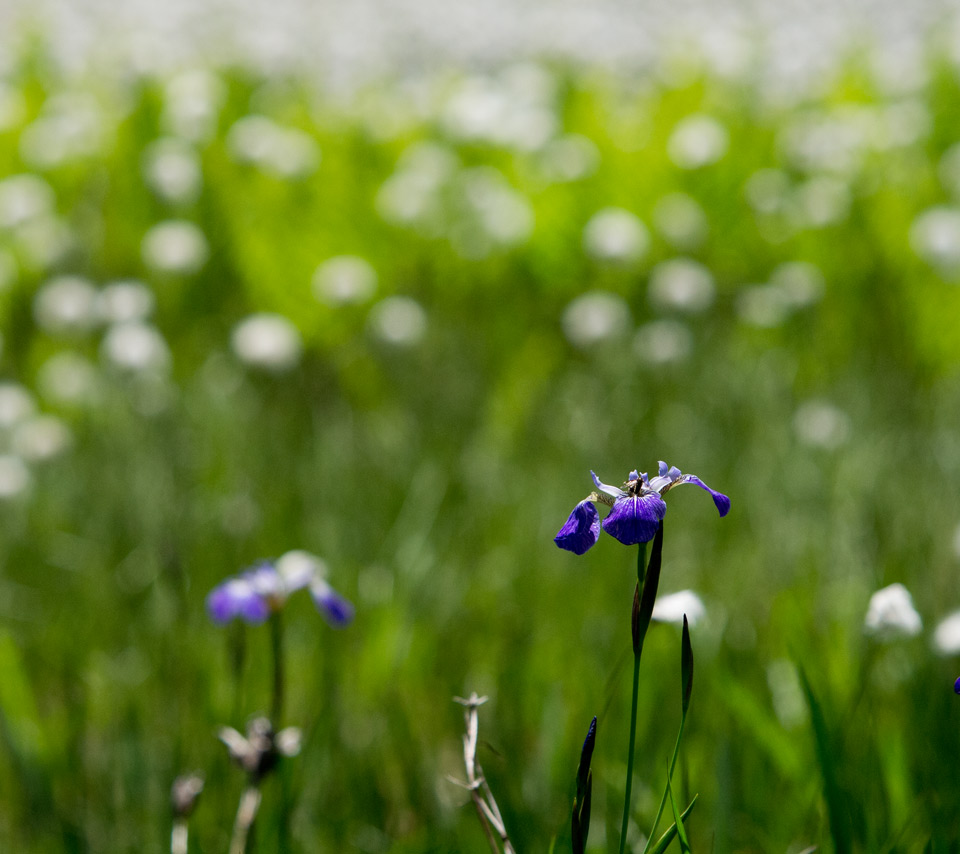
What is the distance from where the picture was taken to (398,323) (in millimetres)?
2844

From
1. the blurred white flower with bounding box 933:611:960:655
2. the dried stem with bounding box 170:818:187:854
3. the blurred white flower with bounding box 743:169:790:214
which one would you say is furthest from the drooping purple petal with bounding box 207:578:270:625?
the blurred white flower with bounding box 743:169:790:214

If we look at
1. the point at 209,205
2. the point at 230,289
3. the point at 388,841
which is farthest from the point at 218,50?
the point at 388,841

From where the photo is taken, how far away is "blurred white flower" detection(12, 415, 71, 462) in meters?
2.46

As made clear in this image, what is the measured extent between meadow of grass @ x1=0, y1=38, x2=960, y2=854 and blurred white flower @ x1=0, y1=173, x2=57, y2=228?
0.05 feet

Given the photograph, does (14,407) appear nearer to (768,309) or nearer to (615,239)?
(615,239)

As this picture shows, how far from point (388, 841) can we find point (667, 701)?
18.8 inches

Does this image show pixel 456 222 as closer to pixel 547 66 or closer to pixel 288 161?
pixel 288 161

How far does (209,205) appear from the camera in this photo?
344cm

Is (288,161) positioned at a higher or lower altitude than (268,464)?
higher

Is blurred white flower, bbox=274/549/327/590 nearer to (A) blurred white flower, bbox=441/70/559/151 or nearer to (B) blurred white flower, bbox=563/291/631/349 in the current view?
(B) blurred white flower, bbox=563/291/631/349

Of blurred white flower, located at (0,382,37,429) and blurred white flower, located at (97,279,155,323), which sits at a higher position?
blurred white flower, located at (97,279,155,323)

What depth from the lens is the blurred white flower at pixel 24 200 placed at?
3240 millimetres

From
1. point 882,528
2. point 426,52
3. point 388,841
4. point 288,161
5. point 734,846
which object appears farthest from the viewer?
point 426,52

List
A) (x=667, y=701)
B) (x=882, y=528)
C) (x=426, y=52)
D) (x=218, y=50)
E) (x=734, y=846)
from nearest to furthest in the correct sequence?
(x=734, y=846) → (x=667, y=701) → (x=882, y=528) → (x=218, y=50) → (x=426, y=52)
